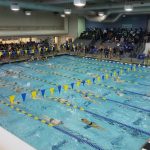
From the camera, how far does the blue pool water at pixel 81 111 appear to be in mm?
5602

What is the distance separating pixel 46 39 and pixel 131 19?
9.17 m

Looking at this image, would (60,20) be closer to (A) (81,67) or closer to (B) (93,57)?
(B) (93,57)

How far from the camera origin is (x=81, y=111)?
740 cm

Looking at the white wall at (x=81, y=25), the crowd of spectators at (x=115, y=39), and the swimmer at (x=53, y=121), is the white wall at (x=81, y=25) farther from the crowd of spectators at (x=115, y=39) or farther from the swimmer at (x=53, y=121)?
the swimmer at (x=53, y=121)

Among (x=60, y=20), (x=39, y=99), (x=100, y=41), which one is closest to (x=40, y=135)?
(x=39, y=99)

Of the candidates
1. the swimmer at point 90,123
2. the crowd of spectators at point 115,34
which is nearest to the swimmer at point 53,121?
the swimmer at point 90,123

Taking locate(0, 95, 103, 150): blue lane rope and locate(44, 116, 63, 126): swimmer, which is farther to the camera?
locate(44, 116, 63, 126): swimmer

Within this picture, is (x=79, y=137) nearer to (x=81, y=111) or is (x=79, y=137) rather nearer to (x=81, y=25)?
(x=81, y=111)

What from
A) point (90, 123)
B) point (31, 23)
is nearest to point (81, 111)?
point (90, 123)

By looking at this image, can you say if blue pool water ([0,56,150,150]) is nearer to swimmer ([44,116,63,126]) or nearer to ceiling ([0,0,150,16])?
swimmer ([44,116,63,126])

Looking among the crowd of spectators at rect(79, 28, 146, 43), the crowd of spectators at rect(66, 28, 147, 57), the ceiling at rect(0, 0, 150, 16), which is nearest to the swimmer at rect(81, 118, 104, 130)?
the ceiling at rect(0, 0, 150, 16)

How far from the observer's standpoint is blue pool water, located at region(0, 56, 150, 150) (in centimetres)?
560

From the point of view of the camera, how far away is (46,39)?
2284cm

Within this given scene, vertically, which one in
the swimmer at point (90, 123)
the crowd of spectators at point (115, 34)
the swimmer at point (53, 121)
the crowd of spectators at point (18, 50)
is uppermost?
the crowd of spectators at point (115, 34)
